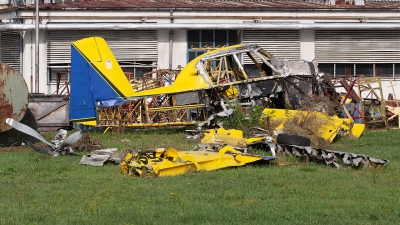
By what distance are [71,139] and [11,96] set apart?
9.72 ft

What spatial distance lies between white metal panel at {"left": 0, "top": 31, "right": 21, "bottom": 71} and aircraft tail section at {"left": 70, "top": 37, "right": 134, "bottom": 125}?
433 inches

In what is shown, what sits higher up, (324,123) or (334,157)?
(324,123)

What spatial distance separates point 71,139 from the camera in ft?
44.4

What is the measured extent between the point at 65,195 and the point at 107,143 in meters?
6.38

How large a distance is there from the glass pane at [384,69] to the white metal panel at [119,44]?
9941mm

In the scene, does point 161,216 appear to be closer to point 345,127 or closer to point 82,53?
point 345,127

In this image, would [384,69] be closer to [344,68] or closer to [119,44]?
[344,68]

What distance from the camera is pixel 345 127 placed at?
16531mm

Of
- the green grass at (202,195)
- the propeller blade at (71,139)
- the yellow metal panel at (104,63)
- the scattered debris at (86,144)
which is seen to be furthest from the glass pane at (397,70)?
the propeller blade at (71,139)

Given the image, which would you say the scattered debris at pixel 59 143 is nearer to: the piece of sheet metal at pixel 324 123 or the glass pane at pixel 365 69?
the piece of sheet metal at pixel 324 123

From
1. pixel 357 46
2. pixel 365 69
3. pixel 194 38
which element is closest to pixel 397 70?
pixel 365 69

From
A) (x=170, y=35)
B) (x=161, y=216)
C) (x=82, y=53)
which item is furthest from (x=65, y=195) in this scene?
(x=170, y=35)

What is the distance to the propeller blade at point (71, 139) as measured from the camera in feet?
44.2

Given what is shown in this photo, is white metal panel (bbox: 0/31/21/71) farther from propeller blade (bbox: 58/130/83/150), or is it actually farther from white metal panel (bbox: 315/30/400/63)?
propeller blade (bbox: 58/130/83/150)
